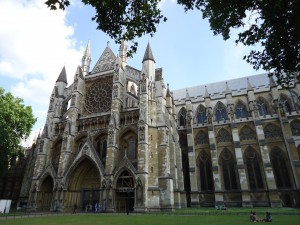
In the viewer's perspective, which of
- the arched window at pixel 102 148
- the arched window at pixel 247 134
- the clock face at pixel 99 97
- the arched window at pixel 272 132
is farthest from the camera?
the arched window at pixel 247 134

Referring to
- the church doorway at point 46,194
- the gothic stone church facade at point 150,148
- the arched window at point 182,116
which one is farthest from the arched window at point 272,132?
the church doorway at point 46,194

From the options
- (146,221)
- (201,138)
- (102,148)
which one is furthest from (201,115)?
(146,221)

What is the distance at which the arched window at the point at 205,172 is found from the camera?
3183 cm

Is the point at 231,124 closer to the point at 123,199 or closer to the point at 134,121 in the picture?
the point at 134,121

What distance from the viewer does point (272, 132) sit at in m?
31.5

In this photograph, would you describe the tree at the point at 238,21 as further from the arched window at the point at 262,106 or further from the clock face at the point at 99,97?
the arched window at the point at 262,106

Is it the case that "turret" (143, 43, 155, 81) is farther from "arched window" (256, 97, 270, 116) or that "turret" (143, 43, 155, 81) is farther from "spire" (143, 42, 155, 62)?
"arched window" (256, 97, 270, 116)

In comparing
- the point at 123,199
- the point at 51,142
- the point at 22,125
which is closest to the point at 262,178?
the point at 123,199

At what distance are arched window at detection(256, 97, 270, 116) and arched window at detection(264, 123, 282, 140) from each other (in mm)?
2774

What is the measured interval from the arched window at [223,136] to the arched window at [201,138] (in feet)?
5.80

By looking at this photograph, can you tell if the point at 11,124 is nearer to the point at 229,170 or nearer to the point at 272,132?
the point at 229,170

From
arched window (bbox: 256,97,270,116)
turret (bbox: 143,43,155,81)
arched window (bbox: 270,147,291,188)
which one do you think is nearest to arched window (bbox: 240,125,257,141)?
arched window (bbox: 270,147,291,188)

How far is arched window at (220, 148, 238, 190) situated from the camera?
30625 mm

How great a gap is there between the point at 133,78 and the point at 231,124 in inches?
604
